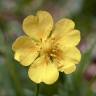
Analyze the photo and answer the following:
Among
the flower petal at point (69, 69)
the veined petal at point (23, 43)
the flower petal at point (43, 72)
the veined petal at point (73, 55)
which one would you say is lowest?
the flower petal at point (43, 72)

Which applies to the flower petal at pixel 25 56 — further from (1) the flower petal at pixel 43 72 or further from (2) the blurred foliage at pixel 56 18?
(2) the blurred foliage at pixel 56 18

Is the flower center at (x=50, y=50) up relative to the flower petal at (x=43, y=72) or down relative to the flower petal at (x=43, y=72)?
up

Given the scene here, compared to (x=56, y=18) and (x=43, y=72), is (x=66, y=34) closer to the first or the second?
(x=43, y=72)

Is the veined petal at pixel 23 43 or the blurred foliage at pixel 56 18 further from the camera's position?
A: the blurred foliage at pixel 56 18

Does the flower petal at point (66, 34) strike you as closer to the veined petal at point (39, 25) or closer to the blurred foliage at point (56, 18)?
the veined petal at point (39, 25)

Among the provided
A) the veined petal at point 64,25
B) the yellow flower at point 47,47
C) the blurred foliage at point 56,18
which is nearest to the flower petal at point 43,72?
the yellow flower at point 47,47

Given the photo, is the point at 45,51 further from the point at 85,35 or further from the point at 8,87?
the point at 85,35

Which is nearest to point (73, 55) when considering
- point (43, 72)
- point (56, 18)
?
point (43, 72)

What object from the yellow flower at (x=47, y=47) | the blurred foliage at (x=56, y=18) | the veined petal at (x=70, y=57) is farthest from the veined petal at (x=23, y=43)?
the blurred foliage at (x=56, y=18)
